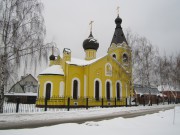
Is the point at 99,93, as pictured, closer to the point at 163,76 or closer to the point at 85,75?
the point at 85,75

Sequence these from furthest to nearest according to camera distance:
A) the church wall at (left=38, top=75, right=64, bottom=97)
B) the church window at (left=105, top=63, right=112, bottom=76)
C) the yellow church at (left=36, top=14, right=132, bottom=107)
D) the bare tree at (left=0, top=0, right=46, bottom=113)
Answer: the church window at (left=105, top=63, right=112, bottom=76), the yellow church at (left=36, top=14, right=132, bottom=107), the church wall at (left=38, top=75, right=64, bottom=97), the bare tree at (left=0, top=0, right=46, bottom=113)

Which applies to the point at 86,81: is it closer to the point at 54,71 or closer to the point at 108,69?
the point at 108,69

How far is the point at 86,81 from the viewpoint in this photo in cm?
2481

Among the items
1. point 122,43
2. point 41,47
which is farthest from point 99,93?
point 41,47

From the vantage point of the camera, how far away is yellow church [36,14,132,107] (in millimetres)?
23641

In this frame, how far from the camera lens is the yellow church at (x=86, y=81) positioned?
23641 mm

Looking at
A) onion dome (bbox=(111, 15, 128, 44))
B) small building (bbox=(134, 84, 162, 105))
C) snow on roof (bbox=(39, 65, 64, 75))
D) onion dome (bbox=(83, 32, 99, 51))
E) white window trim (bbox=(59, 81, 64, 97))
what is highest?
onion dome (bbox=(111, 15, 128, 44))

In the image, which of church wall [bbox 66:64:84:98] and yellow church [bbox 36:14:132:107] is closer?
yellow church [bbox 36:14:132:107]

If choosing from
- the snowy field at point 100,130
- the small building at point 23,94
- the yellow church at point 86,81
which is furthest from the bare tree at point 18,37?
the small building at point 23,94

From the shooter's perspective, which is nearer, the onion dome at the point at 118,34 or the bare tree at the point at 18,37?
the bare tree at the point at 18,37

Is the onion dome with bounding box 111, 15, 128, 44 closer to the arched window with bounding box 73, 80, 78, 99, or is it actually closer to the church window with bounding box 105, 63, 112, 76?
the church window with bounding box 105, 63, 112, 76

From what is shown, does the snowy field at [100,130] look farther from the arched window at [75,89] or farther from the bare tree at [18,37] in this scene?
the arched window at [75,89]

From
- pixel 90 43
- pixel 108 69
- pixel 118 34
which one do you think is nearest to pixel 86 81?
pixel 108 69

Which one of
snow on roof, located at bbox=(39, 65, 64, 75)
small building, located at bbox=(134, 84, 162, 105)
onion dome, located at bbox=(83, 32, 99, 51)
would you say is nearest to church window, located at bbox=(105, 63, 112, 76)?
onion dome, located at bbox=(83, 32, 99, 51)
